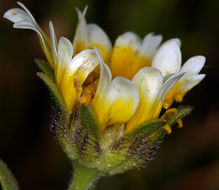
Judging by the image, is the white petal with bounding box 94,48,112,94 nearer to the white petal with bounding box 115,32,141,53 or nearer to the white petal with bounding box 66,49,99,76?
the white petal with bounding box 66,49,99,76

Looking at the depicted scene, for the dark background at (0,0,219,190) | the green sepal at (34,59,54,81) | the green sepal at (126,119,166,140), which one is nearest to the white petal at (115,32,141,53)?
the green sepal at (34,59,54,81)

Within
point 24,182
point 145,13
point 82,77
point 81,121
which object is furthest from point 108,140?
point 145,13

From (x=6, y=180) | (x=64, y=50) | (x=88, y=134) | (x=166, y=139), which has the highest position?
(x=64, y=50)

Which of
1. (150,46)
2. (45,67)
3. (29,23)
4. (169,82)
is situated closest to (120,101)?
(169,82)

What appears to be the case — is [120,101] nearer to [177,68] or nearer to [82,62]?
[82,62]

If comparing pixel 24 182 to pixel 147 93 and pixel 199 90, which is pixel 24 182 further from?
pixel 147 93

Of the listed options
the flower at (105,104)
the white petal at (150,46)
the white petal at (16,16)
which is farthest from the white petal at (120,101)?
the white petal at (150,46)
